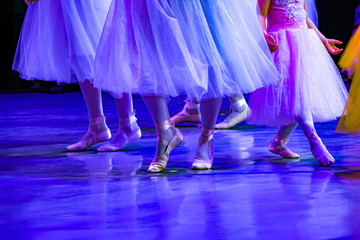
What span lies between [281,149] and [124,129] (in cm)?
83

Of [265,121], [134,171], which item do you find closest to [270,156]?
[265,121]

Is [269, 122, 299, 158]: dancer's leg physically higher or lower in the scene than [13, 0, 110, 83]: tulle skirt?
lower

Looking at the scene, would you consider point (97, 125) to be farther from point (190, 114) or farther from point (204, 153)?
point (190, 114)

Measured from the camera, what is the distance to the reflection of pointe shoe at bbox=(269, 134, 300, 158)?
3061 millimetres

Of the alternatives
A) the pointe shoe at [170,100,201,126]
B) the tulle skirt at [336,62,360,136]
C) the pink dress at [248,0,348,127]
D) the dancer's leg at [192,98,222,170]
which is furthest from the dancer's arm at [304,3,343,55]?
the pointe shoe at [170,100,201,126]

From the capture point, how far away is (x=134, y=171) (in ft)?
9.34

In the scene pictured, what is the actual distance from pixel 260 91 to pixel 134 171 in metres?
0.64

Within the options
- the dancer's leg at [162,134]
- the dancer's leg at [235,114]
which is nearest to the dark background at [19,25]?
the dancer's leg at [235,114]

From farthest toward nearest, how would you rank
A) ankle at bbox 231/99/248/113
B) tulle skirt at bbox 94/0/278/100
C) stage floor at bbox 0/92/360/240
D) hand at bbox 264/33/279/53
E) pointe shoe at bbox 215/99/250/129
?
ankle at bbox 231/99/248/113
pointe shoe at bbox 215/99/250/129
hand at bbox 264/33/279/53
tulle skirt at bbox 94/0/278/100
stage floor at bbox 0/92/360/240

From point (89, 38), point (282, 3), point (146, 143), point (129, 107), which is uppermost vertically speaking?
point (282, 3)

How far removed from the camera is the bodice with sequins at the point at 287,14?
300 centimetres

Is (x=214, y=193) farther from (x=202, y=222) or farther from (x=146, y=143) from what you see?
(x=146, y=143)

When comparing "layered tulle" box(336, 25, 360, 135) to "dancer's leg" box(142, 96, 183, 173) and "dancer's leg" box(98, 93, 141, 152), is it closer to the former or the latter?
"dancer's leg" box(142, 96, 183, 173)

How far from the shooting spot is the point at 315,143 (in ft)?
9.41
